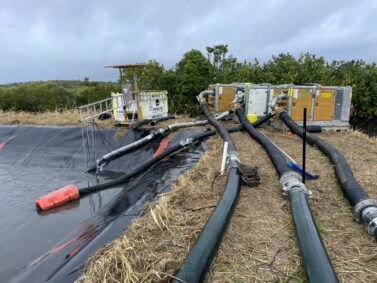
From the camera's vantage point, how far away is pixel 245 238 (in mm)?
2588

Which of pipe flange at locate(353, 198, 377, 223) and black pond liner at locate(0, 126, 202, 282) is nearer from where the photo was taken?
pipe flange at locate(353, 198, 377, 223)

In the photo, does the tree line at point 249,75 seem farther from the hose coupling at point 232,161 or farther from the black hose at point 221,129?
the hose coupling at point 232,161

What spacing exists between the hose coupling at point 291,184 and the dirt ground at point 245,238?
0.48 feet

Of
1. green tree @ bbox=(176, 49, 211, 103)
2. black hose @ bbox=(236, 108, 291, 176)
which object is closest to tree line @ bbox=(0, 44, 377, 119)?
green tree @ bbox=(176, 49, 211, 103)

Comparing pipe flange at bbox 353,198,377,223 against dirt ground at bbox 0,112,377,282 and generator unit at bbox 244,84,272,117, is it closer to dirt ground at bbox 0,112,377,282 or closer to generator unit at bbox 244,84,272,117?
dirt ground at bbox 0,112,377,282

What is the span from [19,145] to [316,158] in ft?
26.7

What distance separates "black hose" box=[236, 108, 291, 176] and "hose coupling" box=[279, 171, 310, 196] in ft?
1.28

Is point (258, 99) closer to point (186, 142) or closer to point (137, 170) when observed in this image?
point (186, 142)

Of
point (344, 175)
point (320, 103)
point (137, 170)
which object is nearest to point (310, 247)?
point (344, 175)

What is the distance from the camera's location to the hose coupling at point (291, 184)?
3127mm

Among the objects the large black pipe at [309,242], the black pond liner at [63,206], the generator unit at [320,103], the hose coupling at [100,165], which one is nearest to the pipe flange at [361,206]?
the large black pipe at [309,242]

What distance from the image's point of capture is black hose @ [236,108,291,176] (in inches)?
158

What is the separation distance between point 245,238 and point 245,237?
2 cm

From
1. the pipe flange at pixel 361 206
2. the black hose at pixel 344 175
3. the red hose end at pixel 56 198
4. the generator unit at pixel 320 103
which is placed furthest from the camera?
the generator unit at pixel 320 103
